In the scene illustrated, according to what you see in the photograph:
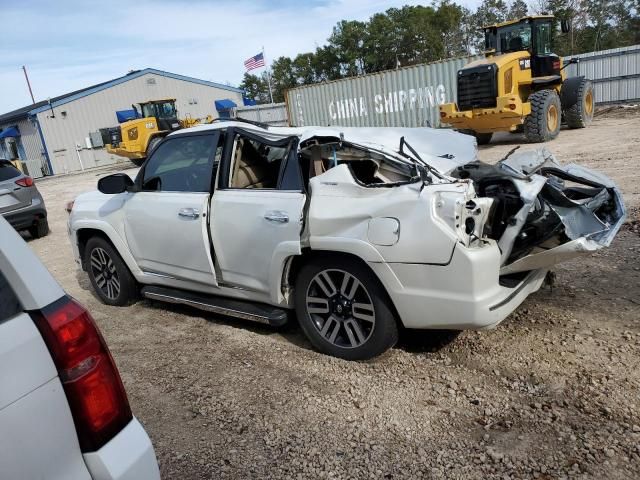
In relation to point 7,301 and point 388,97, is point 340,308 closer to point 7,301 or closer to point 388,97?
point 7,301

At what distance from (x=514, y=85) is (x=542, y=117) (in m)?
1.08

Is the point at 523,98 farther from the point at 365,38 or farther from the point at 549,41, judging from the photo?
the point at 365,38

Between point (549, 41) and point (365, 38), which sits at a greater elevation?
point (365, 38)

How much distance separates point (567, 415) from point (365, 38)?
5959cm

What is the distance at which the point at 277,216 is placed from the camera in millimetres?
3668

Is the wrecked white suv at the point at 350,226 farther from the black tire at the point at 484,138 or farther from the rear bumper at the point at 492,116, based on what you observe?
the black tire at the point at 484,138

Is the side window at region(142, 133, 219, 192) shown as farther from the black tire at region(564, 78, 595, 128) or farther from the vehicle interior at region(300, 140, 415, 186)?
the black tire at region(564, 78, 595, 128)

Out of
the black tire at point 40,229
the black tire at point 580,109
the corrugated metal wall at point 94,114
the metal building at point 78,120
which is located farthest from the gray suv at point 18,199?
the corrugated metal wall at point 94,114

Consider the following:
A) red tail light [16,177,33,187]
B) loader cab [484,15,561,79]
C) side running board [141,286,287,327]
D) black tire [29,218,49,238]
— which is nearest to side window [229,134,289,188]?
side running board [141,286,287,327]

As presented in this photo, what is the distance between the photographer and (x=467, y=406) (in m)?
3.02

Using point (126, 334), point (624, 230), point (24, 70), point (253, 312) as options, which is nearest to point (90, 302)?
point (126, 334)

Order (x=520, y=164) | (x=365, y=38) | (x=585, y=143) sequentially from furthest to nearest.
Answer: (x=365, y=38) → (x=585, y=143) → (x=520, y=164)

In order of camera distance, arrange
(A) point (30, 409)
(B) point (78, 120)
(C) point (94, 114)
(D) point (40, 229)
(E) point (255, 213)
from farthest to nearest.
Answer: (C) point (94, 114)
(B) point (78, 120)
(D) point (40, 229)
(E) point (255, 213)
(A) point (30, 409)

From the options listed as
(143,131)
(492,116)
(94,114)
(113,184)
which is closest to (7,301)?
(113,184)
